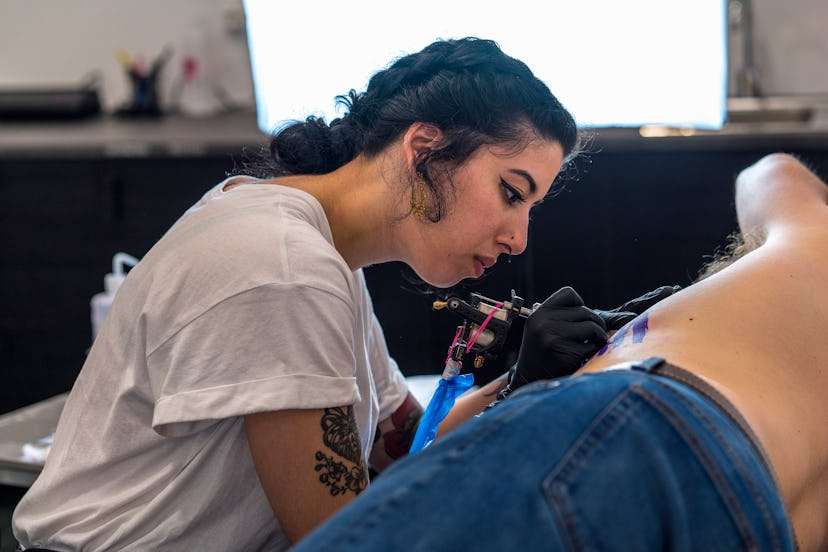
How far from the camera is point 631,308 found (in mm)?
1214

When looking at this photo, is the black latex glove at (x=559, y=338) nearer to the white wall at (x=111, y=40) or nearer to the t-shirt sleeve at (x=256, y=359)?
the t-shirt sleeve at (x=256, y=359)

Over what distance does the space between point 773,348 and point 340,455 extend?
1.50ft

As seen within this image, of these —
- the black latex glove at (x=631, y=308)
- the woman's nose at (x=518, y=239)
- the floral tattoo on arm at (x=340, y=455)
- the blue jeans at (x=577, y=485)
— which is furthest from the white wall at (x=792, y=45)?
the blue jeans at (x=577, y=485)

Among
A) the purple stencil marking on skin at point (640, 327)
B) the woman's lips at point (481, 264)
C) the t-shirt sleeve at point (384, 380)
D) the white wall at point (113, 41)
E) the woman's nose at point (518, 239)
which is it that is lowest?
the t-shirt sleeve at point (384, 380)

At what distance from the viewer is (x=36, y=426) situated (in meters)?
1.56

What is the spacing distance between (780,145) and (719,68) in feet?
0.90

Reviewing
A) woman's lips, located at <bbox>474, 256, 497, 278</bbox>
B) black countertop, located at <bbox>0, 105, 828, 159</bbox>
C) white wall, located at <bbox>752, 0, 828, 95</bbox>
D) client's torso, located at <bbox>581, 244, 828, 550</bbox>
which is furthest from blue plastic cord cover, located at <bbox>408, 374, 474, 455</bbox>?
white wall, located at <bbox>752, 0, 828, 95</bbox>

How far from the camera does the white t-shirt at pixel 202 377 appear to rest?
38.1 inches

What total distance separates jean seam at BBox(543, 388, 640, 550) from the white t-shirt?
395 millimetres

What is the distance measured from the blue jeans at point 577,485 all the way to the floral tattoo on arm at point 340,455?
1.14 feet

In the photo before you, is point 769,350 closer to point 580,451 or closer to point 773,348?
point 773,348

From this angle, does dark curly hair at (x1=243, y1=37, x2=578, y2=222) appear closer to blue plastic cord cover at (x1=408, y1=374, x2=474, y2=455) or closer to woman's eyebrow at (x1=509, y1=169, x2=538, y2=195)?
woman's eyebrow at (x1=509, y1=169, x2=538, y2=195)

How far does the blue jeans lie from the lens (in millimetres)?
591

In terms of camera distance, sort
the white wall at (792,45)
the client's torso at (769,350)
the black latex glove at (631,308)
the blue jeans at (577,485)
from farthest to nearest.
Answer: the white wall at (792,45) → the black latex glove at (631,308) → the client's torso at (769,350) → the blue jeans at (577,485)
